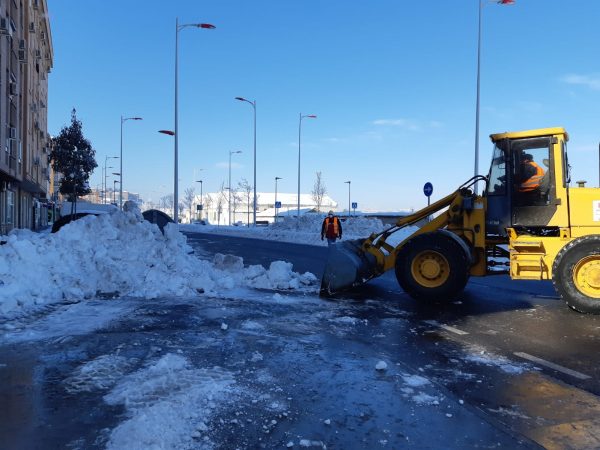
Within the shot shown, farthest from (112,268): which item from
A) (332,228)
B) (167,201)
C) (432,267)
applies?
(167,201)

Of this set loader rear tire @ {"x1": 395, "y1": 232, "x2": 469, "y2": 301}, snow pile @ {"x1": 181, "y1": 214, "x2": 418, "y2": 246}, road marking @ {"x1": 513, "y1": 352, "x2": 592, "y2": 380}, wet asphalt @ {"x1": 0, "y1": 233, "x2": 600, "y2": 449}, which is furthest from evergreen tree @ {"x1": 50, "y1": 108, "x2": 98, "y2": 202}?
road marking @ {"x1": 513, "y1": 352, "x2": 592, "y2": 380}

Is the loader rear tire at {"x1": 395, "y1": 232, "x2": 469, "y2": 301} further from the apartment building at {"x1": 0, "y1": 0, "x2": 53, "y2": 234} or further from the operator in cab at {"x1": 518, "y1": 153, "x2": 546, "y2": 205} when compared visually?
the apartment building at {"x1": 0, "y1": 0, "x2": 53, "y2": 234}

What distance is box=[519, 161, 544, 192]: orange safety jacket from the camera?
8.40m

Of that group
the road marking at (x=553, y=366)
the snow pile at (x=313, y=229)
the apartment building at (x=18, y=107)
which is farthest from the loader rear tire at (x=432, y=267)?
the snow pile at (x=313, y=229)

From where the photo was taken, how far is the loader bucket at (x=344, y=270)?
9406 mm

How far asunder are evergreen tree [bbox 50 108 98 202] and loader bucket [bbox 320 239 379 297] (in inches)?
1271

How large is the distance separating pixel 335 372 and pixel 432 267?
4.46 m

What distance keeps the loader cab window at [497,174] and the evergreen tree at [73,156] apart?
112 ft

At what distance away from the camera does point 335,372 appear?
4926mm

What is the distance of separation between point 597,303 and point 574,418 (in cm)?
440

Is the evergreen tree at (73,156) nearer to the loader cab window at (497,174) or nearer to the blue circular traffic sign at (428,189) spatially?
the blue circular traffic sign at (428,189)

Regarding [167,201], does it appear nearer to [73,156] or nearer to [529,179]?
[73,156]

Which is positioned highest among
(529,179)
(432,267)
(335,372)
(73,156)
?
(73,156)

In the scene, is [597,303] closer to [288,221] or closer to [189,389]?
[189,389]
